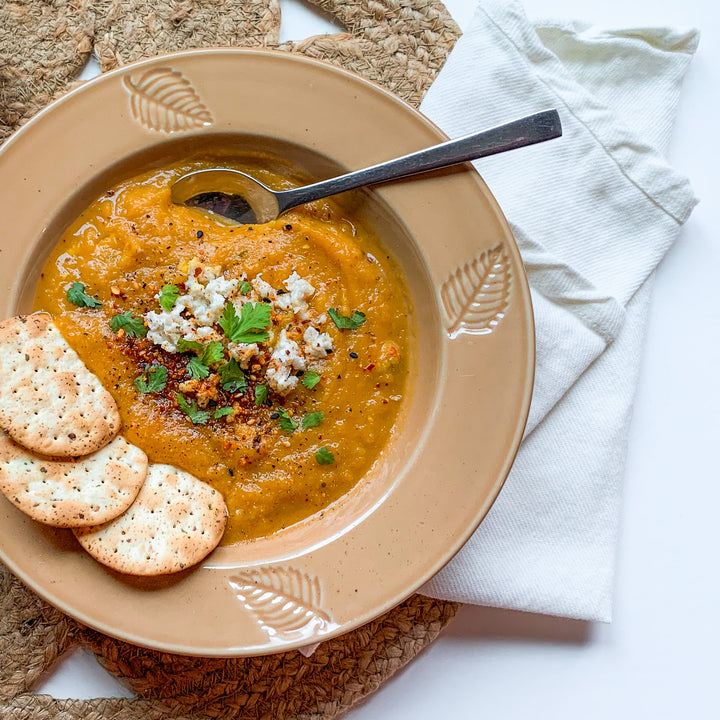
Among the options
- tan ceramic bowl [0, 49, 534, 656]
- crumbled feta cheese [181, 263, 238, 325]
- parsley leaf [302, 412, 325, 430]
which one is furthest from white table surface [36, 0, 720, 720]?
crumbled feta cheese [181, 263, 238, 325]

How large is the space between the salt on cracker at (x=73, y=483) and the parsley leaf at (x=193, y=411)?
0.76 ft

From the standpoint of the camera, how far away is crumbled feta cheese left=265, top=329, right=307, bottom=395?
282 cm

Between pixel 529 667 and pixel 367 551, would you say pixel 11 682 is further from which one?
pixel 529 667

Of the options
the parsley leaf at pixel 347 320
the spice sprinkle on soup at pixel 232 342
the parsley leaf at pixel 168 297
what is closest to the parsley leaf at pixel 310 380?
the spice sprinkle on soup at pixel 232 342

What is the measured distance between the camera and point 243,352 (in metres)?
2.81

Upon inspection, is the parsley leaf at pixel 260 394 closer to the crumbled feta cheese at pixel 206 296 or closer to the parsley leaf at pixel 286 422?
the parsley leaf at pixel 286 422

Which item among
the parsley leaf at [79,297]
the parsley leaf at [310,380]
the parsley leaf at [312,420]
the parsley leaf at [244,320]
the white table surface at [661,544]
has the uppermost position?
the parsley leaf at [79,297]

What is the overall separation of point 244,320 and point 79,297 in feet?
2.12

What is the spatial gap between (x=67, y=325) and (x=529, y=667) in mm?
2485

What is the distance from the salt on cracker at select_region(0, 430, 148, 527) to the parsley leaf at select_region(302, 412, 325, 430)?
63cm

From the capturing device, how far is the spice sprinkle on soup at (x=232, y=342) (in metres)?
2.85

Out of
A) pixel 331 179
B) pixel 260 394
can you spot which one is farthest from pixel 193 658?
pixel 331 179

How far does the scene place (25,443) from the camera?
2699 millimetres

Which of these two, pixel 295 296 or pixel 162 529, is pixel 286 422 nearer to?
pixel 295 296
